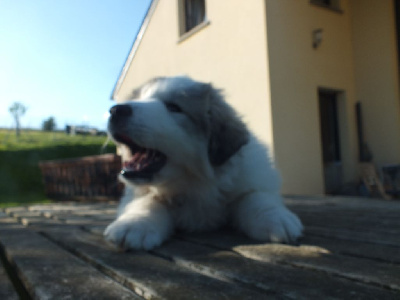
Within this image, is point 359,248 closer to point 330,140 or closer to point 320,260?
point 320,260

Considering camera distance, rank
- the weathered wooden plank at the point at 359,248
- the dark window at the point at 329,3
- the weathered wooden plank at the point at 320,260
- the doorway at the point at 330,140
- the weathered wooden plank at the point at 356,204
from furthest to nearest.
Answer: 1. the doorway at the point at 330,140
2. the dark window at the point at 329,3
3. the weathered wooden plank at the point at 356,204
4. the weathered wooden plank at the point at 359,248
5. the weathered wooden plank at the point at 320,260

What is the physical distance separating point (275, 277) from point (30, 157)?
60.3 feet

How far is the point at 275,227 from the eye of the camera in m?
1.92

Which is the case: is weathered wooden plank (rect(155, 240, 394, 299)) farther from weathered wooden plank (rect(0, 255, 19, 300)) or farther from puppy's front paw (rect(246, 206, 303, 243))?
weathered wooden plank (rect(0, 255, 19, 300))

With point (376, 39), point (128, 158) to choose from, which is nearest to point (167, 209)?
point (128, 158)

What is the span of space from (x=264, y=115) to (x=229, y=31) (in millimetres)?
2041

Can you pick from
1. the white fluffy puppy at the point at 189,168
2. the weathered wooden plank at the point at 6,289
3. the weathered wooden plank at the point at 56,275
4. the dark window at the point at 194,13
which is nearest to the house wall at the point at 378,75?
the dark window at the point at 194,13

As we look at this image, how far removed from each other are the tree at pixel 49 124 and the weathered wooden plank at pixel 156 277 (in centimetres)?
2845

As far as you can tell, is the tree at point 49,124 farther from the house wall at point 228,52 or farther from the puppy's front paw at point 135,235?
the puppy's front paw at point 135,235

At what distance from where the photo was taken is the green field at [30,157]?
49.7 feet

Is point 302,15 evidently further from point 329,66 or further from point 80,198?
point 80,198

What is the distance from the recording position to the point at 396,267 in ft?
4.66

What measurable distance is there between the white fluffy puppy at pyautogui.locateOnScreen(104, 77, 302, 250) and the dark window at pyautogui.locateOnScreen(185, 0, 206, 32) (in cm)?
678

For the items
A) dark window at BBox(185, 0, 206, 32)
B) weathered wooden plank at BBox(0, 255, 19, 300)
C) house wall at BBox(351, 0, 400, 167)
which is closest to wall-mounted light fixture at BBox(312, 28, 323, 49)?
house wall at BBox(351, 0, 400, 167)
